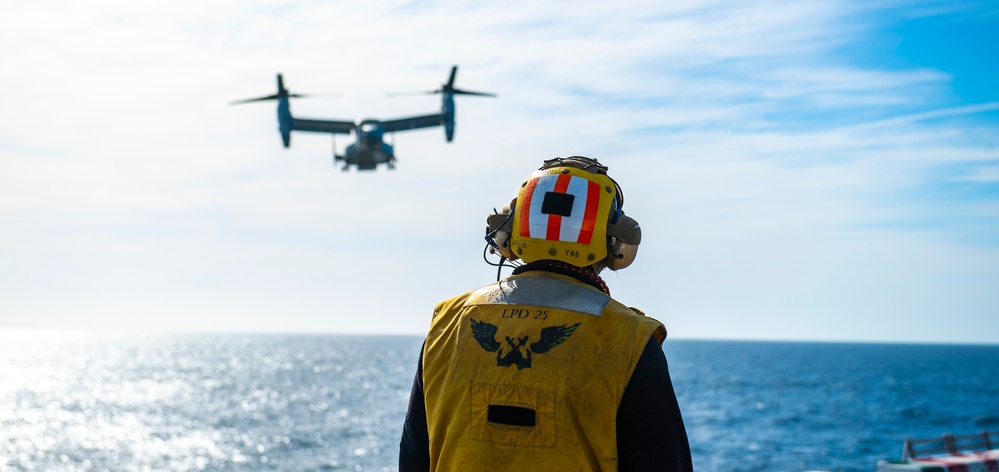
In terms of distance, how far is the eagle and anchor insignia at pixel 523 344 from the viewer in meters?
3.41

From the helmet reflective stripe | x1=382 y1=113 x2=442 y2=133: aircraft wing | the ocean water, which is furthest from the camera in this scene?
the ocean water

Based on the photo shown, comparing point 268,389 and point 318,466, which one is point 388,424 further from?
point 268,389

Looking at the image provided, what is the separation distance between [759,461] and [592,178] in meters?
71.6

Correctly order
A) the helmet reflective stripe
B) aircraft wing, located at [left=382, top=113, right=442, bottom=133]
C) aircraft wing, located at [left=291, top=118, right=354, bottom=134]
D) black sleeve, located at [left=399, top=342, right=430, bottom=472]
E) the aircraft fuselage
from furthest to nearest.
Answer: aircraft wing, located at [left=291, top=118, right=354, bottom=134]
aircraft wing, located at [left=382, top=113, right=442, bottom=133]
the aircraft fuselage
black sleeve, located at [left=399, top=342, right=430, bottom=472]
the helmet reflective stripe

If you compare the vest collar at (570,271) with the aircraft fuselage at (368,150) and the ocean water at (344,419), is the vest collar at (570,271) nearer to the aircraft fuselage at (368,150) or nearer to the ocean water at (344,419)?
the aircraft fuselage at (368,150)

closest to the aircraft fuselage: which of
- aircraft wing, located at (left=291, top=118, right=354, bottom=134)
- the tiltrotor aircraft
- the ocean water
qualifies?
the tiltrotor aircraft

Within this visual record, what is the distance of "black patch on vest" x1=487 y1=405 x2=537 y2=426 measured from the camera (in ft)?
11.1

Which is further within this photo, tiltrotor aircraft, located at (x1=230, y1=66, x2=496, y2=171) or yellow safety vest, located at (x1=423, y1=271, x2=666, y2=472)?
tiltrotor aircraft, located at (x1=230, y1=66, x2=496, y2=171)

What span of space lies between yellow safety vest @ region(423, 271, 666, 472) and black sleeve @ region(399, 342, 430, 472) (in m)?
0.16

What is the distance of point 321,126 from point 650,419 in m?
54.8

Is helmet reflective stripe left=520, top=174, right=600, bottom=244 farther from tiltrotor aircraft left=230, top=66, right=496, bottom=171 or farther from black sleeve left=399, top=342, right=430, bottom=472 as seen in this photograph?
tiltrotor aircraft left=230, top=66, right=496, bottom=171

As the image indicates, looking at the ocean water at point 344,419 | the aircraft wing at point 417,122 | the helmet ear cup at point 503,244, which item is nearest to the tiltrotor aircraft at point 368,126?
the aircraft wing at point 417,122

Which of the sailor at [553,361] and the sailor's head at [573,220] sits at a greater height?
the sailor's head at [573,220]

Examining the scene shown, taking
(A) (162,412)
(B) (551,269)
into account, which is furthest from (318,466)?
(B) (551,269)
